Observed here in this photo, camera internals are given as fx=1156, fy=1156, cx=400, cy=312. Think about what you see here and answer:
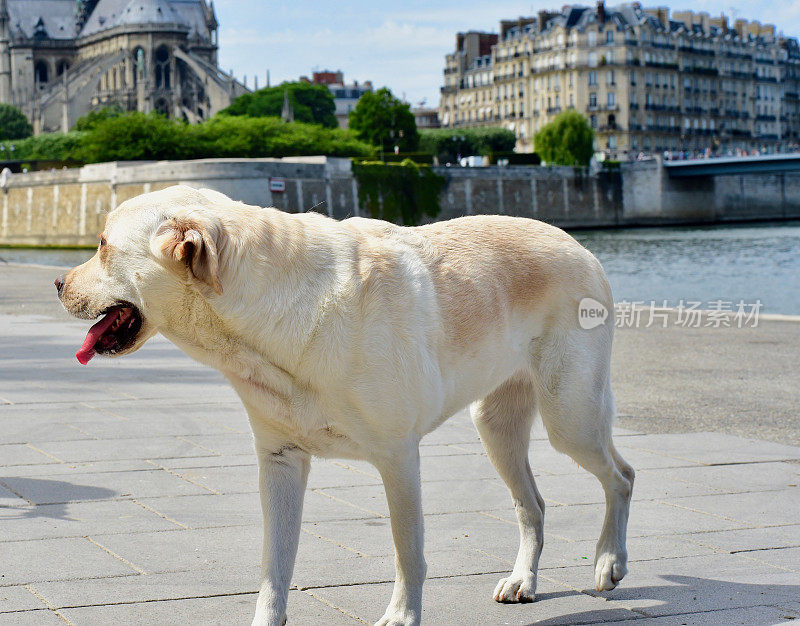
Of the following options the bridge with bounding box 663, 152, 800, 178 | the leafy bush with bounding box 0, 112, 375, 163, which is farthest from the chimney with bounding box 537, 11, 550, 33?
the leafy bush with bounding box 0, 112, 375, 163

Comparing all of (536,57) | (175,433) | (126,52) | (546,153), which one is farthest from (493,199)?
(175,433)

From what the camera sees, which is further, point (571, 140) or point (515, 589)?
point (571, 140)

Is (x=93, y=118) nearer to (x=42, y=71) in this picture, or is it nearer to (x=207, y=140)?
(x=42, y=71)

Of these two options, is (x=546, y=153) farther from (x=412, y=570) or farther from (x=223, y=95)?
→ (x=412, y=570)

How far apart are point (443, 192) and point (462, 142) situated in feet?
111

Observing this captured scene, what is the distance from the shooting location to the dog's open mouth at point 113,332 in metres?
3.45

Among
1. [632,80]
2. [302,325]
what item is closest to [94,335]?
[302,325]

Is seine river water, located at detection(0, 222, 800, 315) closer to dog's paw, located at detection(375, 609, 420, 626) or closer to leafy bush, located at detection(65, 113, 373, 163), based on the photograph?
leafy bush, located at detection(65, 113, 373, 163)

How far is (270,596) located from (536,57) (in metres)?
113

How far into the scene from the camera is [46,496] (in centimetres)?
523

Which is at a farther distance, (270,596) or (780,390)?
(780,390)

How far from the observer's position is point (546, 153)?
290 feet

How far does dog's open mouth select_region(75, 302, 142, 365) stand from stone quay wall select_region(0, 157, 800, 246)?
48290mm

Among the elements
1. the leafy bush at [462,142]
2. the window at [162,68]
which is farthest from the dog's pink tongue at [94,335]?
the window at [162,68]
